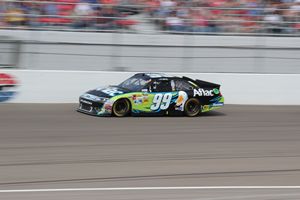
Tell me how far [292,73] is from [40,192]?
13.4m

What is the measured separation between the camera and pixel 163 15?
62.0 feet

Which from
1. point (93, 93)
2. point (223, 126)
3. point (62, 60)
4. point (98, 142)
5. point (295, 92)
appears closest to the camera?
point (98, 142)

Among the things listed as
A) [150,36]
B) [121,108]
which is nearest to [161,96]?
[121,108]

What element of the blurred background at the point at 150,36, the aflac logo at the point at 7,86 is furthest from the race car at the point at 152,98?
the blurred background at the point at 150,36

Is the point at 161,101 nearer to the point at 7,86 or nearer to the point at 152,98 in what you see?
the point at 152,98

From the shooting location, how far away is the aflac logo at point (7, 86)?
16.4 m

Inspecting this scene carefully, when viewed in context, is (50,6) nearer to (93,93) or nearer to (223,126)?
(93,93)

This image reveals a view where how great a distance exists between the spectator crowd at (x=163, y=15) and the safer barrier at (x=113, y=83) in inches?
65.8

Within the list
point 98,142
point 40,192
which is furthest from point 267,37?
point 40,192

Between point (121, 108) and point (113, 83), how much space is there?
3184 mm

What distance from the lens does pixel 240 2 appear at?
19922 millimetres

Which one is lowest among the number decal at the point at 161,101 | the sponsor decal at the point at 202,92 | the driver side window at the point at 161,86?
the number decal at the point at 161,101

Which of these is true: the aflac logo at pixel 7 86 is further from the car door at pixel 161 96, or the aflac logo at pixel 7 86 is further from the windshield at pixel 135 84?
the car door at pixel 161 96

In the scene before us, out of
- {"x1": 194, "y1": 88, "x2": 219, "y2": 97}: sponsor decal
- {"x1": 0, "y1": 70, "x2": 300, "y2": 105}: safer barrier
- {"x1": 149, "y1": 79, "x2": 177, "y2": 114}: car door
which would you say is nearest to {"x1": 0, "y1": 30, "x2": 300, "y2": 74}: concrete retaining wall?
{"x1": 0, "y1": 70, "x2": 300, "y2": 105}: safer barrier
